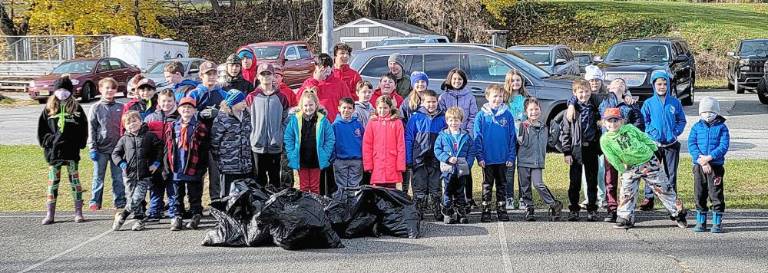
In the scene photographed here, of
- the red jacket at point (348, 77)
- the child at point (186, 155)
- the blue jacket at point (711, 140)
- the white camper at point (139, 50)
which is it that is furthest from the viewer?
the white camper at point (139, 50)

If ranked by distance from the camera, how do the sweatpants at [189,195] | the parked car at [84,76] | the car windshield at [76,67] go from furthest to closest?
the car windshield at [76,67]
the parked car at [84,76]
the sweatpants at [189,195]

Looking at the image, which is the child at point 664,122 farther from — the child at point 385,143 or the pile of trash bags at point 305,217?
the pile of trash bags at point 305,217

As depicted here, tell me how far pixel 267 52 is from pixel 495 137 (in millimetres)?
19609

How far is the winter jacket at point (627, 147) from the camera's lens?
8.62 meters

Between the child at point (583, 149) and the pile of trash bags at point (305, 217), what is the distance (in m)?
1.77

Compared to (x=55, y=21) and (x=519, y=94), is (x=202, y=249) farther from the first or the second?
(x=55, y=21)

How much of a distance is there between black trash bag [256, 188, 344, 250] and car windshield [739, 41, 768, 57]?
814 inches

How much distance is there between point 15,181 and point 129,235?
4764 mm

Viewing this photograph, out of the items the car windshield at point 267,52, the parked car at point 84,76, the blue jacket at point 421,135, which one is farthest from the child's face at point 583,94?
the parked car at point 84,76

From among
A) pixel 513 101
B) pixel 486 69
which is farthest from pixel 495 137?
pixel 486 69

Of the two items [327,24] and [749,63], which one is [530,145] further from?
[749,63]

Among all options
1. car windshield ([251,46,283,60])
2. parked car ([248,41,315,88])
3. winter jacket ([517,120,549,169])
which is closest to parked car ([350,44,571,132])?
winter jacket ([517,120,549,169])

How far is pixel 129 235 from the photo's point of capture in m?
8.86

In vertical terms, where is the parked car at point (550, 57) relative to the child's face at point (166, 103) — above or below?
above
